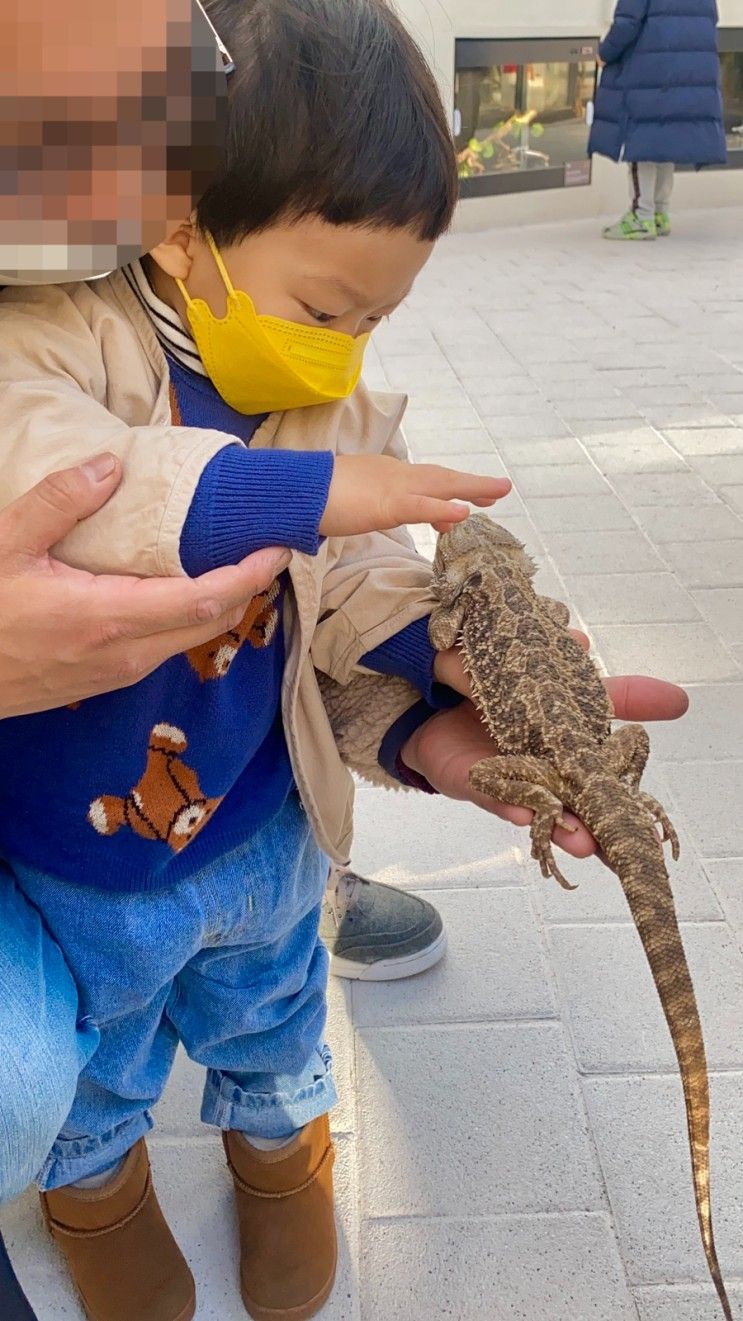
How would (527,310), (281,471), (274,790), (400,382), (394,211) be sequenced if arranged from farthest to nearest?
(527,310)
(400,382)
(274,790)
(394,211)
(281,471)

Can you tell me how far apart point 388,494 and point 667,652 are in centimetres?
280

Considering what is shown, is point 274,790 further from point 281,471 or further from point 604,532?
point 604,532

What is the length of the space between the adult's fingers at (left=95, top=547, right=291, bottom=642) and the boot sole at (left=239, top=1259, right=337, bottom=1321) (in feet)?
4.30

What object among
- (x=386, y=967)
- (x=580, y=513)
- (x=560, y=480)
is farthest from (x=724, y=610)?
(x=386, y=967)

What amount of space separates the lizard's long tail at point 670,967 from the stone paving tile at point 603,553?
271cm

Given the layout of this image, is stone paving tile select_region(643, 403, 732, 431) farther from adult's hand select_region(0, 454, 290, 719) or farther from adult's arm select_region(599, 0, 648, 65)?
adult's arm select_region(599, 0, 648, 65)

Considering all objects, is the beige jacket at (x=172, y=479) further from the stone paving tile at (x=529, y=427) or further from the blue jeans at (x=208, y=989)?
the stone paving tile at (x=529, y=427)

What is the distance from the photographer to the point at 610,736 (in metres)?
2.17

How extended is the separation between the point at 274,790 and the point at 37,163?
38.2 inches

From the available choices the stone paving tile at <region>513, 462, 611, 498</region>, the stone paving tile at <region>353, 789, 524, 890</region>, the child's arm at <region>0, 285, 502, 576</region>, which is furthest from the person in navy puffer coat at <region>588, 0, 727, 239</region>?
the child's arm at <region>0, 285, 502, 576</region>

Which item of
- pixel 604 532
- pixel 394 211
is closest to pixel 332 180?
pixel 394 211

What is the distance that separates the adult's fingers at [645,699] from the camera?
201cm

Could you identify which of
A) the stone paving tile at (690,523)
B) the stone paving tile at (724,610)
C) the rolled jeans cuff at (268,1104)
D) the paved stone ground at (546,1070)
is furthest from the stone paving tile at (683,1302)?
the stone paving tile at (690,523)

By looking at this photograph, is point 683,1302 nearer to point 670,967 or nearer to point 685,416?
point 670,967
